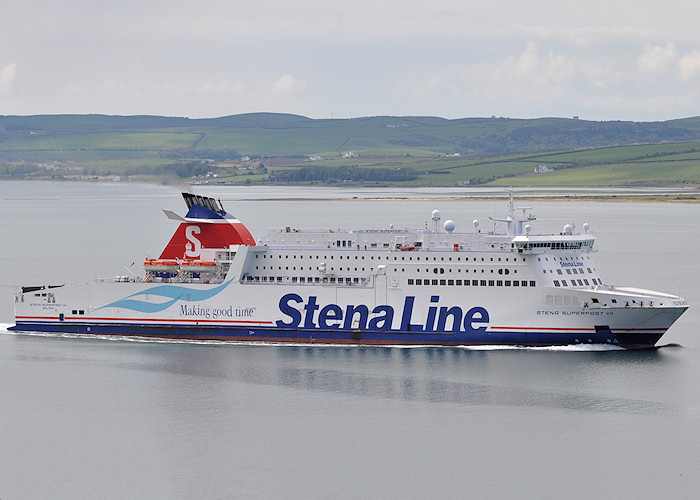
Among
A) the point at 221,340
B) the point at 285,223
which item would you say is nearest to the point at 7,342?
the point at 221,340

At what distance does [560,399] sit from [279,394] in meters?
7.48

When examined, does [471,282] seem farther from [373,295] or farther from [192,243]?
[192,243]

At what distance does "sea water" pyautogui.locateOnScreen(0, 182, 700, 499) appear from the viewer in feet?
76.2

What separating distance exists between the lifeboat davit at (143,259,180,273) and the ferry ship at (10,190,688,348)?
5 centimetres

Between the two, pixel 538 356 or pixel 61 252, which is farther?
pixel 61 252

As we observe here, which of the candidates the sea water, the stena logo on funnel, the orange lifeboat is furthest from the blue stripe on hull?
the stena logo on funnel

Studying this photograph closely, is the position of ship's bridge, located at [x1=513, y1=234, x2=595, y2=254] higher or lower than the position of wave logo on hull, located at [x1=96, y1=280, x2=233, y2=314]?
higher

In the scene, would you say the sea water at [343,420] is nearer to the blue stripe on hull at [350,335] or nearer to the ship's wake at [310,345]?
the ship's wake at [310,345]

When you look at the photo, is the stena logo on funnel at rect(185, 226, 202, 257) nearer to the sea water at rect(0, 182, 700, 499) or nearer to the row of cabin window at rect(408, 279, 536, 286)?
the sea water at rect(0, 182, 700, 499)

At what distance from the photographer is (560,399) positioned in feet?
96.2

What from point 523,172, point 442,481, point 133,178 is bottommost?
point 442,481

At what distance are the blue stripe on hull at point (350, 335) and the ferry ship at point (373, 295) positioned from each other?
0.03 metres

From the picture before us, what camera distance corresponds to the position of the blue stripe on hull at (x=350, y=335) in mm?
34781

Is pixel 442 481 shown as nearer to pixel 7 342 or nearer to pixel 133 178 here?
pixel 7 342
